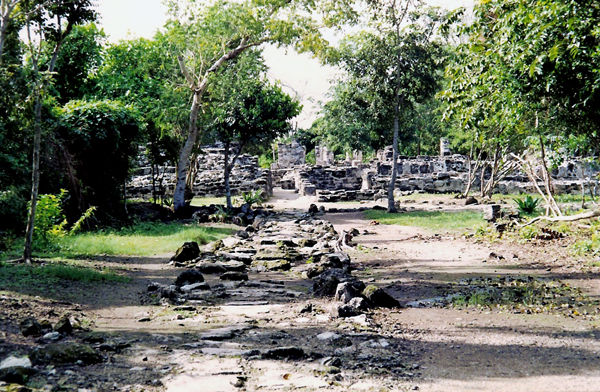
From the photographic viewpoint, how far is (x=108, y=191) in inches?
538

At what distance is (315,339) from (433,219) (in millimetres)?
12095

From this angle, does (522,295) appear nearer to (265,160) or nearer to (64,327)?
(64,327)

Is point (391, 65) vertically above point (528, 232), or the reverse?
point (391, 65)

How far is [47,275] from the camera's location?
7152 mm

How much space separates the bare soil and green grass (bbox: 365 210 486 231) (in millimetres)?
6101

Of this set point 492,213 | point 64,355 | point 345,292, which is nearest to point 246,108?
point 492,213

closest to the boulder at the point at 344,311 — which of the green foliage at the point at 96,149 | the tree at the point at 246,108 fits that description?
the green foliage at the point at 96,149

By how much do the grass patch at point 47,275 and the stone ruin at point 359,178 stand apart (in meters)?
17.7

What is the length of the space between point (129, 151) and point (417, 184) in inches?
730

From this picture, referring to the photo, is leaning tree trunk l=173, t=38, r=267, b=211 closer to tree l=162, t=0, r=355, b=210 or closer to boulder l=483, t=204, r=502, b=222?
tree l=162, t=0, r=355, b=210

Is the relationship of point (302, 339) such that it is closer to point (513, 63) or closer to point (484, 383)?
point (484, 383)

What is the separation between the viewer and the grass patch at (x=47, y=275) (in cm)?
661

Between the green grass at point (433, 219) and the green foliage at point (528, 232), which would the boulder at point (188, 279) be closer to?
the green foliage at point (528, 232)

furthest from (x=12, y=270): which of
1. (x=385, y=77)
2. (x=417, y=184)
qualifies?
(x=417, y=184)
